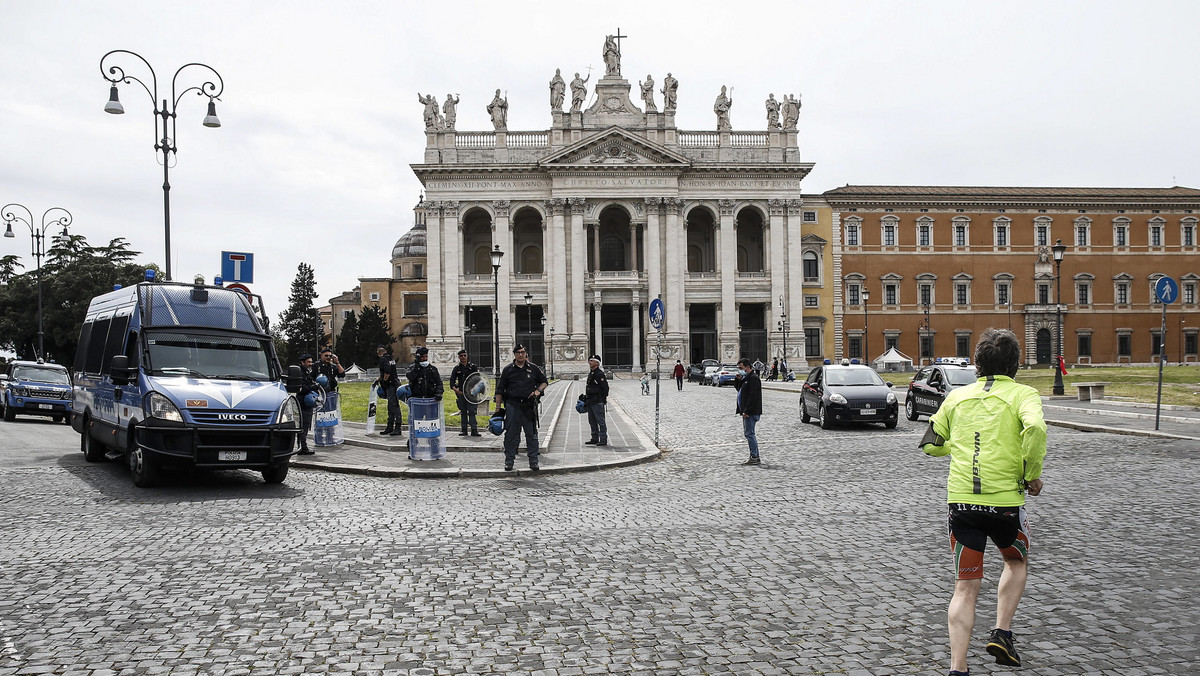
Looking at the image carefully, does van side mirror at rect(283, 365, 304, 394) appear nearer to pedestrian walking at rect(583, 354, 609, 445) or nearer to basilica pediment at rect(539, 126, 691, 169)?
pedestrian walking at rect(583, 354, 609, 445)

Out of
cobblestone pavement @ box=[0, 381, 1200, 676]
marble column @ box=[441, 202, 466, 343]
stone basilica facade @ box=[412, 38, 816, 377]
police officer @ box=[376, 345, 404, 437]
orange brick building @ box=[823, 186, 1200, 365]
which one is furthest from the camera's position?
orange brick building @ box=[823, 186, 1200, 365]

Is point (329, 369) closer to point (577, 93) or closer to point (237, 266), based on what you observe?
point (237, 266)

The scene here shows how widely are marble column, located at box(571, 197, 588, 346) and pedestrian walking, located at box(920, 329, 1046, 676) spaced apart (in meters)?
60.2

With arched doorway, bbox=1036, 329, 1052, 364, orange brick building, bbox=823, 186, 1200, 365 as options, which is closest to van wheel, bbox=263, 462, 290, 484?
orange brick building, bbox=823, 186, 1200, 365

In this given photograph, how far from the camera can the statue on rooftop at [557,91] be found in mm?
64688

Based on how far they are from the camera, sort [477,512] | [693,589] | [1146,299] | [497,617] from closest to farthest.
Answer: [497,617], [693,589], [477,512], [1146,299]

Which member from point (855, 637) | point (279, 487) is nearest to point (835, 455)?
point (279, 487)

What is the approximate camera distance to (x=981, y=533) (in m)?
4.31

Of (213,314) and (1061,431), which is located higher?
(213,314)

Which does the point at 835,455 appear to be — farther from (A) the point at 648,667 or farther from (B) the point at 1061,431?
(A) the point at 648,667

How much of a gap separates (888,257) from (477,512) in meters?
65.6

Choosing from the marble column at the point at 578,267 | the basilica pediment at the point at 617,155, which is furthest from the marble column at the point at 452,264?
the marble column at the point at 578,267

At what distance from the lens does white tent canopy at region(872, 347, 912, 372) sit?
62969 mm

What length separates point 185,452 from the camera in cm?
1028
